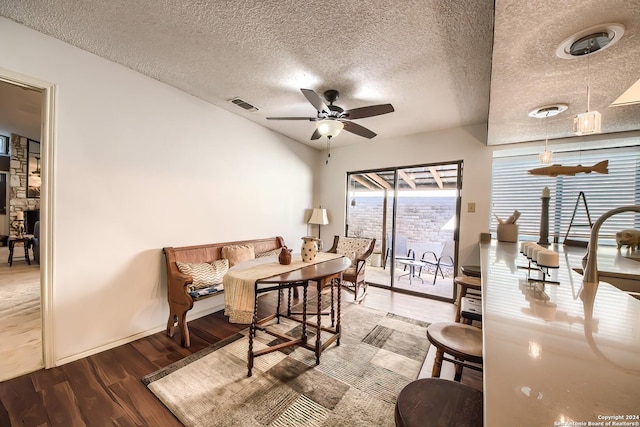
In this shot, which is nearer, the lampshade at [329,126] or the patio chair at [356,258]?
the lampshade at [329,126]

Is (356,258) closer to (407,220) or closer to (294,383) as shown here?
(407,220)

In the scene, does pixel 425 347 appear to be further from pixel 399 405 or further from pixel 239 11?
pixel 239 11

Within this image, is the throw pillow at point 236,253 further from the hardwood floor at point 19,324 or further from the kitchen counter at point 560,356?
the kitchen counter at point 560,356

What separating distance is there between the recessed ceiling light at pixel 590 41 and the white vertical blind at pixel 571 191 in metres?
2.11

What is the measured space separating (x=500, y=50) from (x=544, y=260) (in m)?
1.32

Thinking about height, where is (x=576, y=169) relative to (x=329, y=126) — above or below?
below

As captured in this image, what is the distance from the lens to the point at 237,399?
169 cm

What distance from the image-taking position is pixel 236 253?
3105 millimetres

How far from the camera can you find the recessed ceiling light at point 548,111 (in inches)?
87.9

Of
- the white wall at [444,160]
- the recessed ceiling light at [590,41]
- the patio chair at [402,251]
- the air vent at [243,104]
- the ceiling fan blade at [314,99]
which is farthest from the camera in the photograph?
the patio chair at [402,251]

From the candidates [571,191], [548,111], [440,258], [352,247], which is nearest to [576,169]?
[548,111]

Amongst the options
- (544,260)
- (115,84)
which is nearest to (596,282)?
(544,260)

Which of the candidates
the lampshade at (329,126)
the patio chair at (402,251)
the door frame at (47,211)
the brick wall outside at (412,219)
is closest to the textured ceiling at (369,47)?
the lampshade at (329,126)

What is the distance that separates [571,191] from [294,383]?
4179mm
